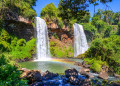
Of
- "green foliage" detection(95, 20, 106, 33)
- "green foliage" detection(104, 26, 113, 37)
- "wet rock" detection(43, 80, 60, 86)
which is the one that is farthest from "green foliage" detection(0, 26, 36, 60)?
"green foliage" detection(104, 26, 113, 37)

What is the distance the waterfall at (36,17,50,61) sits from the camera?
65.2ft

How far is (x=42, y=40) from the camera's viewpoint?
2066 centimetres

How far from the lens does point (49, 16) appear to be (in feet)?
74.5

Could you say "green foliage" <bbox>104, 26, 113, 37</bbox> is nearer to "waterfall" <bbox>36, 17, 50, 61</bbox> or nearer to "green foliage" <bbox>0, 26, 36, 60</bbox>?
"waterfall" <bbox>36, 17, 50, 61</bbox>

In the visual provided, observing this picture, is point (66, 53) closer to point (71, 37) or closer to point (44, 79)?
point (71, 37)

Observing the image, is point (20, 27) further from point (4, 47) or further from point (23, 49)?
point (4, 47)

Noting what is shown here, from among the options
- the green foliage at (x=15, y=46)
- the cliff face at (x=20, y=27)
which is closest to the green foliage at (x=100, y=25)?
the cliff face at (x=20, y=27)

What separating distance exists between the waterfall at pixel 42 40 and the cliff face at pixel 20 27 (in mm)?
1424

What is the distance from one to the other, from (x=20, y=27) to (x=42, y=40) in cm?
482

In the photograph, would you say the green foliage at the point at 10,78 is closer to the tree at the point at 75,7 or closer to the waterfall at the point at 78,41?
the tree at the point at 75,7

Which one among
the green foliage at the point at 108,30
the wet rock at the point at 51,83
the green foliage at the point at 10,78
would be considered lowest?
the wet rock at the point at 51,83

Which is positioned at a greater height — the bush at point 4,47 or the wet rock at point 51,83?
the bush at point 4,47

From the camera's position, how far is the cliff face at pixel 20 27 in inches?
641

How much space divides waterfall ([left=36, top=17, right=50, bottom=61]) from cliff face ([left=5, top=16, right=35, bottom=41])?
1.42m
